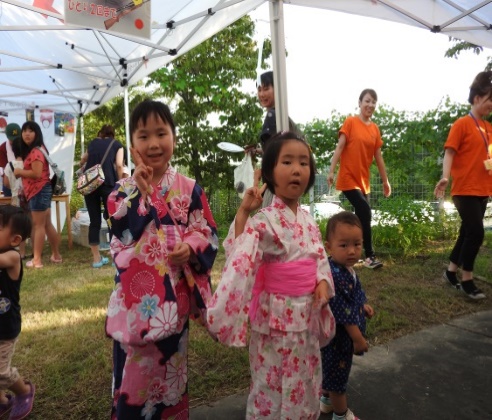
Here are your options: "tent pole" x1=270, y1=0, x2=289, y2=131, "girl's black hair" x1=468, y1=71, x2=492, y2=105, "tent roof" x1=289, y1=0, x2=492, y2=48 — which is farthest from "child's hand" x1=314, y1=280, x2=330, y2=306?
"tent roof" x1=289, y1=0, x2=492, y2=48

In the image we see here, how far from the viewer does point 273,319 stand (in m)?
1.59

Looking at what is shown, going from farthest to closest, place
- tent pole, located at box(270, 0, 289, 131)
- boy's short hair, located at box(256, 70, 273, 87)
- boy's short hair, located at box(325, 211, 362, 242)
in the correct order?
boy's short hair, located at box(256, 70, 273, 87)
tent pole, located at box(270, 0, 289, 131)
boy's short hair, located at box(325, 211, 362, 242)

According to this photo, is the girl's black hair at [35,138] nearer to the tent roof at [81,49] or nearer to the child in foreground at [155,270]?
the tent roof at [81,49]

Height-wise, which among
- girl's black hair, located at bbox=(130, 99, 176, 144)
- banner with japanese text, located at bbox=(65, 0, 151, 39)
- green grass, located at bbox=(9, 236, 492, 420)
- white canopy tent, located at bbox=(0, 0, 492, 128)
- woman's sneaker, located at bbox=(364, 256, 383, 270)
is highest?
white canopy tent, located at bbox=(0, 0, 492, 128)

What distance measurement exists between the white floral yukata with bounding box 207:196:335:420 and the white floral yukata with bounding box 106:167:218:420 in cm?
13

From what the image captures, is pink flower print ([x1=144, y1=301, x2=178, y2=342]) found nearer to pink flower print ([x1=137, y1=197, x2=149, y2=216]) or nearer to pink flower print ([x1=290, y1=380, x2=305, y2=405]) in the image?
pink flower print ([x1=137, y1=197, x2=149, y2=216])

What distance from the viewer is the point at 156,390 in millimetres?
1538

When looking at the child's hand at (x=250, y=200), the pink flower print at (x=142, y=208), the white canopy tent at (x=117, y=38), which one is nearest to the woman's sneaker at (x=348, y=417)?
the child's hand at (x=250, y=200)

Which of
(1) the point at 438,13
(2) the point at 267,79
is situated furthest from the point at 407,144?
(2) the point at 267,79

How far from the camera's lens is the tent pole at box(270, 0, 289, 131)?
8.89 feet

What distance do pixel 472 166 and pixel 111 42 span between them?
16.7ft

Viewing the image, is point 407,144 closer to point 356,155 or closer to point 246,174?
point 356,155

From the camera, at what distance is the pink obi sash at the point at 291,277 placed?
1.60 metres

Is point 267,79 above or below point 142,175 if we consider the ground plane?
above
